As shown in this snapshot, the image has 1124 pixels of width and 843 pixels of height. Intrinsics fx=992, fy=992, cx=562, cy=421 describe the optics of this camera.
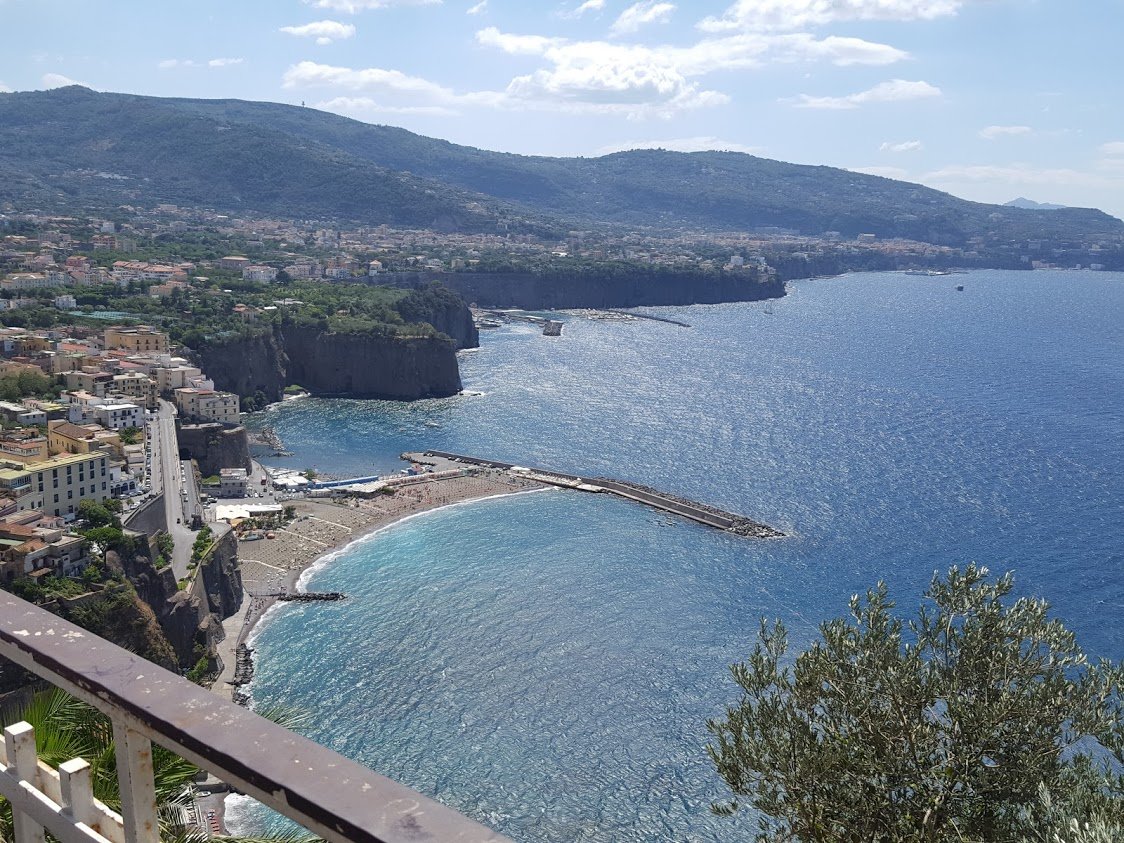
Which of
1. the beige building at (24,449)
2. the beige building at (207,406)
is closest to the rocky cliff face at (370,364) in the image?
the beige building at (207,406)

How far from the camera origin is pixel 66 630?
274cm

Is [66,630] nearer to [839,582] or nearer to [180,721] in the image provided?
[180,721]

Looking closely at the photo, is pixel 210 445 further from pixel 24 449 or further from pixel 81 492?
pixel 81 492

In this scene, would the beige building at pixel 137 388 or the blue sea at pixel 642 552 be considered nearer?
the blue sea at pixel 642 552

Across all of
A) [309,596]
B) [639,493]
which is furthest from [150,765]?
[639,493]

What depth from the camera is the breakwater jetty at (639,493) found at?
41625 millimetres

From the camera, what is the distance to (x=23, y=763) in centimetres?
274

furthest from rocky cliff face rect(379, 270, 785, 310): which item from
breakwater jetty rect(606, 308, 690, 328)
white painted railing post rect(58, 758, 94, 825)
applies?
white painted railing post rect(58, 758, 94, 825)

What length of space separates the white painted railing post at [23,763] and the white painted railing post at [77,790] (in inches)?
6.7

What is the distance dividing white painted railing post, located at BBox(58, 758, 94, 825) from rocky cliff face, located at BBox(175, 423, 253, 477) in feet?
148

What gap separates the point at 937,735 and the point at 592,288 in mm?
116293

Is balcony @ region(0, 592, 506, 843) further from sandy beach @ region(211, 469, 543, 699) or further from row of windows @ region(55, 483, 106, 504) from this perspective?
row of windows @ region(55, 483, 106, 504)

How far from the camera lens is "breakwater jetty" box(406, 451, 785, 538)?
137 ft

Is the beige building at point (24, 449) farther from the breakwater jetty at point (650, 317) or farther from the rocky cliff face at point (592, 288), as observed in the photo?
the breakwater jetty at point (650, 317)
